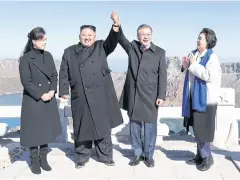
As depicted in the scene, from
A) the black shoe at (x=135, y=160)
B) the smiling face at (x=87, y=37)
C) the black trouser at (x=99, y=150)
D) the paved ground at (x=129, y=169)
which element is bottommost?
the paved ground at (x=129, y=169)

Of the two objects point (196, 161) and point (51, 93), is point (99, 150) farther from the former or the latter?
point (196, 161)

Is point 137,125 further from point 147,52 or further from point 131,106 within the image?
point 147,52

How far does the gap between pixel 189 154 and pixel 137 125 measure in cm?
91

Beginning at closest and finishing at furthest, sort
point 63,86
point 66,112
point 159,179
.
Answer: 1. point 159,179
2. point 63,86
3. point 66,112

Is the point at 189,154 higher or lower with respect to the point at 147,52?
lower

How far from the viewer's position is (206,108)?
12.9ft

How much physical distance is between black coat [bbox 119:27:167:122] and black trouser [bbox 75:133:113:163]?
463 mm

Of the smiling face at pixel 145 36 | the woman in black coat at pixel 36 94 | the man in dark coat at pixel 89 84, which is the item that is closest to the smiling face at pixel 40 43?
the woman in black coat at pixel 36 94

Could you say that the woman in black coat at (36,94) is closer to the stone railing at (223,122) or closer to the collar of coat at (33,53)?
the collar of coat at (33,53)

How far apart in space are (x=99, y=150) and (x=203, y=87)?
1435mm

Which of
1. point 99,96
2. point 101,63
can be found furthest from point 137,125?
point 101,63

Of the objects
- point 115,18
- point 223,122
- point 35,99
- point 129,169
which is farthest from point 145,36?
point 223,122

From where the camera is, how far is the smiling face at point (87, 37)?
157 inches

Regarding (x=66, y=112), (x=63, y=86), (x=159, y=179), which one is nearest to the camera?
(x=159, y=179)
